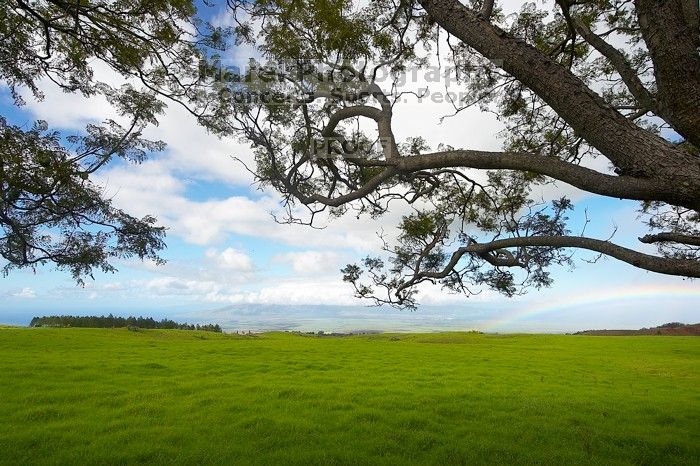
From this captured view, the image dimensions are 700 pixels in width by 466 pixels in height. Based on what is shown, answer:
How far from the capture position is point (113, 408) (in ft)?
28.5

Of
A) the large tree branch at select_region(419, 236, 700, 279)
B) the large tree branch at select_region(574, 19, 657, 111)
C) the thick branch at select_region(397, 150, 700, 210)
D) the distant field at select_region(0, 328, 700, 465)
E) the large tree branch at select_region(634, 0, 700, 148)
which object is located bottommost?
the distant field at select_region(0, 328, 700, 465)

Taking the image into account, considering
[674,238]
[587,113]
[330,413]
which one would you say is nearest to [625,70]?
[674,238]

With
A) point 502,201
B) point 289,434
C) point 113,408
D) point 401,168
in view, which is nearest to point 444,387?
point 502,201

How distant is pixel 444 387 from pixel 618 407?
13.7 feet

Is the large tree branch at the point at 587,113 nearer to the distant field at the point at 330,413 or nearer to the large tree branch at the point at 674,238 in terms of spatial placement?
the large tree branch at the point at 674,238

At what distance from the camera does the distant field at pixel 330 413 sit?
6215 mm

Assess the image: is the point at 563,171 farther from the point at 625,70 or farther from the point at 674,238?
the point at 625,70

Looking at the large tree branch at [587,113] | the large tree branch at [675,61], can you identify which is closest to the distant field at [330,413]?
the large tree branch at [587,113]

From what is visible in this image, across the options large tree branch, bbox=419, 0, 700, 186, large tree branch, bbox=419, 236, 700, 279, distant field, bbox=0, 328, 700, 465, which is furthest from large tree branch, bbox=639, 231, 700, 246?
distant field, bbox=0, 328, 700, 465

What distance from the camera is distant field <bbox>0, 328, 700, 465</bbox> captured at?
6215 mm

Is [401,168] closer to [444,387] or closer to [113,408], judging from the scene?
[113,408]

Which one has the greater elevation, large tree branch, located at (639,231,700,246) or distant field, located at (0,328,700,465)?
large tree branch, located at (639,231,700,246)

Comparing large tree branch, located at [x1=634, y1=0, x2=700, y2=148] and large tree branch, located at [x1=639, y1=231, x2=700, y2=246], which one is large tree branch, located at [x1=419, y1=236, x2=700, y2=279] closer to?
large tree branch, located at [x1=639, y1=231, x2=700, y2=246]

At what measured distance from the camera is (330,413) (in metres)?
8.46
